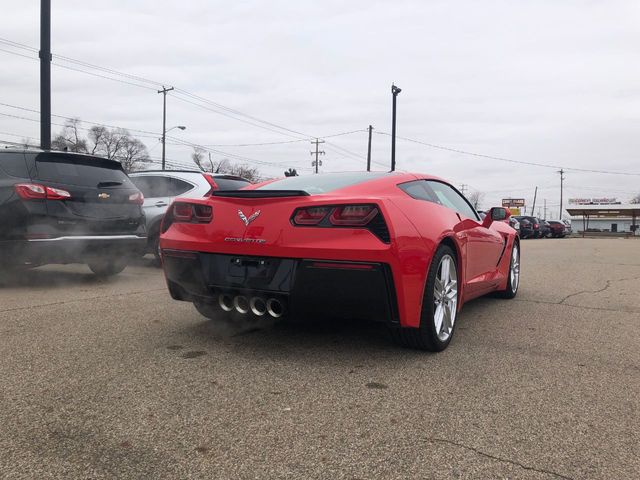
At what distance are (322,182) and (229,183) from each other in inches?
174

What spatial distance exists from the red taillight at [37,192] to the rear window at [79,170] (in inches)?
4.6

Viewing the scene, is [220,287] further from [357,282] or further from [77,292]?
[77,292]

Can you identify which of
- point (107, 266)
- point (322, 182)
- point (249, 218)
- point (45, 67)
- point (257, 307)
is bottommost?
point (107, 266)

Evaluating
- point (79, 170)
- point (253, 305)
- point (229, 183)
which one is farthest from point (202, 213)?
point (229, 183)

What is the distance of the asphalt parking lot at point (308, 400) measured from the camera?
6.69ft

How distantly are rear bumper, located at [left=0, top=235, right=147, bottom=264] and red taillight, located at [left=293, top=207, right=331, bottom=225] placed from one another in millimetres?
3522

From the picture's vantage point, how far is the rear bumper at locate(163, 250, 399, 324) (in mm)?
3037

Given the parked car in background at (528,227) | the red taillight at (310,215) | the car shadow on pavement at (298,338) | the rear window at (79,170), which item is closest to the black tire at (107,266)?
the rear window at (79,170)

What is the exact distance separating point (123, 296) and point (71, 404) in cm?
300

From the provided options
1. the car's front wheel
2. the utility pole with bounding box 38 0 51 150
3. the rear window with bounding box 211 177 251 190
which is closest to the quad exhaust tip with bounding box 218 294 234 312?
the car's front wheel

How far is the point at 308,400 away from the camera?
264 cm

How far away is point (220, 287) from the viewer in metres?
3.37

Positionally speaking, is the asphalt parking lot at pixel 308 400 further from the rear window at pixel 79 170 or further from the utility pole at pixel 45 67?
the utility pole at pixel 45 67

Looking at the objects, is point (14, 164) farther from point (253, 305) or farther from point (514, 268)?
point (514, 268)
